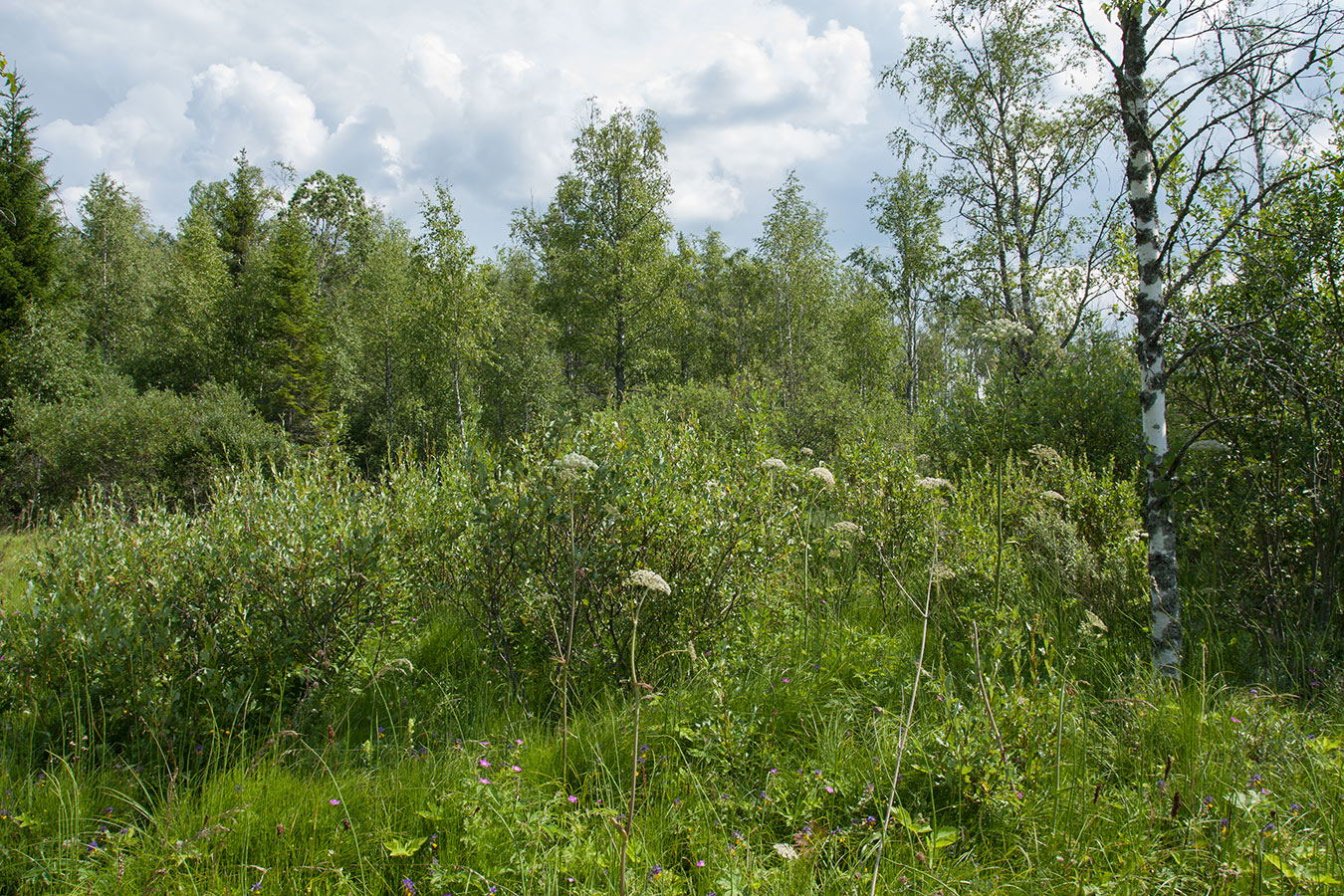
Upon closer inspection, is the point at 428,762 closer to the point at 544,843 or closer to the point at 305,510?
the point at 544,843

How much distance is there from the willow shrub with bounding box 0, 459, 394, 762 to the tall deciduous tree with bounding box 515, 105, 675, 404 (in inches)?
726

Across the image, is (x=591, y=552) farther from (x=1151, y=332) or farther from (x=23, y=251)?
(x=23, y=251)

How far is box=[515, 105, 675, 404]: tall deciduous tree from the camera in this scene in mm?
22359

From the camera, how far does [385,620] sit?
4020 mm

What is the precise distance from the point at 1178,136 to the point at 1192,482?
2290 millimetres

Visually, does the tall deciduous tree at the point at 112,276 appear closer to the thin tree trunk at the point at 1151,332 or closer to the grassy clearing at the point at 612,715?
the grassy clearing at the point at 612,715

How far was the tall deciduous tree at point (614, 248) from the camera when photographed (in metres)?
22.4

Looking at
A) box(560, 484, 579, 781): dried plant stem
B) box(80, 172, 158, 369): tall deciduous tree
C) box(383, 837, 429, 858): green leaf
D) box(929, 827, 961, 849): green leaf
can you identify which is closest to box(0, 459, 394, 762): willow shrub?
box(383, 837, 429, 858): green leaf

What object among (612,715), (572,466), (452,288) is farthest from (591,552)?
(452,288)

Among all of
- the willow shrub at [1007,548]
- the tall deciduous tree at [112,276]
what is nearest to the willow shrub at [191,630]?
the willow shrub at [1007,548]

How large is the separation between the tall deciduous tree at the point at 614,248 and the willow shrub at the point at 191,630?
60.5ft

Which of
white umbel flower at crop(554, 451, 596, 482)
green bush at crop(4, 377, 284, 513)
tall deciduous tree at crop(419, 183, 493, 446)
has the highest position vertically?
tall deciduous tree at crop(419, 183, 493, 446)

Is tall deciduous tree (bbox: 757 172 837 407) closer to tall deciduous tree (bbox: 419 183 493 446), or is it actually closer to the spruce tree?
tall deciduous tree (bbox: 419 183 493 446)

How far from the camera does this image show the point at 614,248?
22328mm
